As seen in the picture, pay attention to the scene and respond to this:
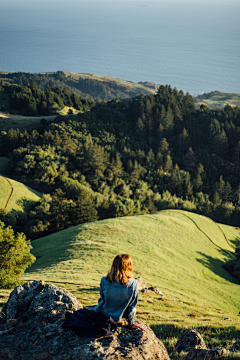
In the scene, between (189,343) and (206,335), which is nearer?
(189,343)

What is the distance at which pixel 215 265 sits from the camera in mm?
35719

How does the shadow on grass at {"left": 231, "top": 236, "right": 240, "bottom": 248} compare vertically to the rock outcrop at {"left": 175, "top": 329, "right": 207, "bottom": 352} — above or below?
below

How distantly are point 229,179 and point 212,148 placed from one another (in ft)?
54.9

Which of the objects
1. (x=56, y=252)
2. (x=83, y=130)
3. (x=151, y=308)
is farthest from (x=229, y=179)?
(x=151, y=308)

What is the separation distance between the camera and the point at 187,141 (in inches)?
3959

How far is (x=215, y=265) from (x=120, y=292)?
33557 millimetres

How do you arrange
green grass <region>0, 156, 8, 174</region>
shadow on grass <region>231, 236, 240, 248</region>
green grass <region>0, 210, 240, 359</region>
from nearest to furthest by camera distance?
green grass <region>0, 210, 240, 359</region> → shadow on grass <region>231, 236, 240, 248</region> → green grass <region>0, 156, 8, 174</region>

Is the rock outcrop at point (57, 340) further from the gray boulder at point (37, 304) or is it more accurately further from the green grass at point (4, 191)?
the green grass at point (4, 191)

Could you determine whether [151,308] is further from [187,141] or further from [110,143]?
[187,141]

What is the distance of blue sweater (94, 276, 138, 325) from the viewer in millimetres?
6414

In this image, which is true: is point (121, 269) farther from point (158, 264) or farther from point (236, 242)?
point (236, 242)

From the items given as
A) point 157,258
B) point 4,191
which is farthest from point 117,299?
point 4,191

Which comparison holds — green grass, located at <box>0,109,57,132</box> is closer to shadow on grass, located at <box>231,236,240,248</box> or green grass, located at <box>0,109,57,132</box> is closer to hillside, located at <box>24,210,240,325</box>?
hillside, located at <box>24,210,240,325</box>

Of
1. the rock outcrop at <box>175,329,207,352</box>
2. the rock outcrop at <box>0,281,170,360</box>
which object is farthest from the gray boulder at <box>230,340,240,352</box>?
the rock outcrop at <box>0,281,170,360</box>
